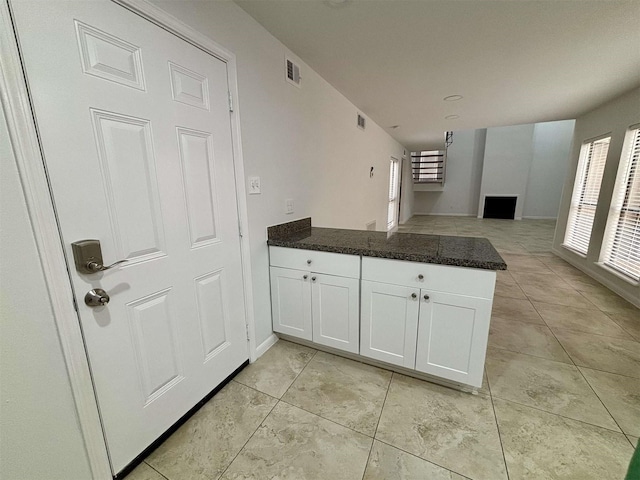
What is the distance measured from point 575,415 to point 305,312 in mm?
1724

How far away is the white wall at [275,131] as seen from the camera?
1.54m

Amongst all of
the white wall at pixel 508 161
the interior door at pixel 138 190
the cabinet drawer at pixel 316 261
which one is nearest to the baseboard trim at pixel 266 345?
the interior door at pixel 138 190

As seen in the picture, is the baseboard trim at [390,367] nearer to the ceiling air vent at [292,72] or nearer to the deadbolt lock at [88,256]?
the deadbolt lock at [88,256]

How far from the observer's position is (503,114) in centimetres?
392

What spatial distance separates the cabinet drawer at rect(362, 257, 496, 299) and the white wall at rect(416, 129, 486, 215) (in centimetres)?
1050

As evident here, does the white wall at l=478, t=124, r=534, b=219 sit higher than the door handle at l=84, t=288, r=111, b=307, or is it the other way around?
the white wall at l=478, t=124, r=534, b=219

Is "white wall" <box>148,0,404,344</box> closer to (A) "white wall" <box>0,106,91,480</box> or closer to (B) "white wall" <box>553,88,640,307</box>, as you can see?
(A) "white wall" <box>0,106,91,480</box>

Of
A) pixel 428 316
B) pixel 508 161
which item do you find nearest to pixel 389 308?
pixel 428 316

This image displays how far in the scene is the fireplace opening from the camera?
9.61 meters

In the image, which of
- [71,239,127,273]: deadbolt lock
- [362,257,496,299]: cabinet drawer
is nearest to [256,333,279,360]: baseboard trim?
[362,257,496,299]: cabinet drawer

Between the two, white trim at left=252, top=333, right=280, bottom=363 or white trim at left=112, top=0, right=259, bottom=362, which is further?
white trim at left=252, top=333, right=280, bottom=363

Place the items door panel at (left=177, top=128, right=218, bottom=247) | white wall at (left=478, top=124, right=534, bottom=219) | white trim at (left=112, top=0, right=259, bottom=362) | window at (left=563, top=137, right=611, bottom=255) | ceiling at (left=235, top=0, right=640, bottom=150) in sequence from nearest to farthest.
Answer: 1. white trim at (left=112, top=0, right=259, bottom=362)
2. door panel at (left=177, top=128, right=218, bottom=247)
3. ceiling at (left=235, top=0, right=640, bottom=150)
4. window at (left=563, top=137, right=611, bottom=255)
5. white wall at (left=478, top=124, right=534, bottom=219)

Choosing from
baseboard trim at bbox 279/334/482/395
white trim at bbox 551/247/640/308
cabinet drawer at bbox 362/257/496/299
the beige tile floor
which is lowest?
the beige tile floor

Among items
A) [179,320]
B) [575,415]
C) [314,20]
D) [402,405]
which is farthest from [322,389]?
[314,20]
